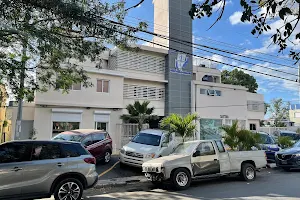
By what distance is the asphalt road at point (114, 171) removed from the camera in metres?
11.8

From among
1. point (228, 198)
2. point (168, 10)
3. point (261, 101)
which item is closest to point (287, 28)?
point (228, 198)

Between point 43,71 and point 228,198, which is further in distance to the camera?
point 43,71

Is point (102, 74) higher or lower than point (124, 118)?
higher

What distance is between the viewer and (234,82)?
4659cm

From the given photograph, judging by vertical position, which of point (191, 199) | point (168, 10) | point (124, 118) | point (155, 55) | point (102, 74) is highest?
point (168, 10)

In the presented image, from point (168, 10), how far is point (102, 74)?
10563 millimetres

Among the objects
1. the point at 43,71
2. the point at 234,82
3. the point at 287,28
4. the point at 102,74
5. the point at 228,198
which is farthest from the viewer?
the point at 234,82

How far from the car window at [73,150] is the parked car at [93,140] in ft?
15.4

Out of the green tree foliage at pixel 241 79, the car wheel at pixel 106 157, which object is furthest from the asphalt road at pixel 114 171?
the green tree foliage at pixel 241 79

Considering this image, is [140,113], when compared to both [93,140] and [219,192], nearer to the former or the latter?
[93,140]

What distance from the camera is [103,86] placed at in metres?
21.8

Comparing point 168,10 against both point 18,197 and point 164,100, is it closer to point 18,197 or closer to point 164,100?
point 164,100

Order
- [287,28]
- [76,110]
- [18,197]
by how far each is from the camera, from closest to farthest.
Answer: [287,28], [18,197], [76,110]

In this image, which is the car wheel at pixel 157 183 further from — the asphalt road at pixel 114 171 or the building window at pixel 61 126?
the building window at pixel 61 126
